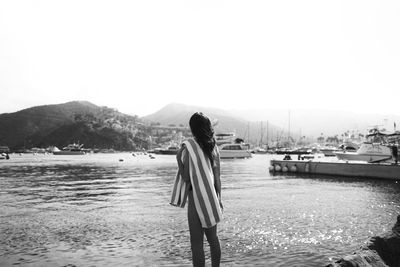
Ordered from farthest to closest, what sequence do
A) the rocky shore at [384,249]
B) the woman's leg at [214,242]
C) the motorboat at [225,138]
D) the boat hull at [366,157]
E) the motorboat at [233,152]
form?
the motorboat at [225,138] < the motorboat at [233,152] < the boat hull at [366,157] < the rocky shore at [384,249] < the woman's leg at [214,242]

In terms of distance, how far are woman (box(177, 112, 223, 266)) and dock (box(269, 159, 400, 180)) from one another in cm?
3590

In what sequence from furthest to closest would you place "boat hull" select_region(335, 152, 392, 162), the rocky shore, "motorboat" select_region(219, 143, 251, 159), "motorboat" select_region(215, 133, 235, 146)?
"motorboat" select_region(215, 133, 235, 146)
"motorboat" select_region(219, 143, 251, 159)
"boat hull" select_region(335, 152, 392, 162)
the rocky shore

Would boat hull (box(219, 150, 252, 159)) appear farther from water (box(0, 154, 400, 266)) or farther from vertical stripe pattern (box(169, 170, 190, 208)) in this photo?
vertical stripe pattern (box(169, 170, 190, 208))

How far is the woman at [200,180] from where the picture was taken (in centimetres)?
521

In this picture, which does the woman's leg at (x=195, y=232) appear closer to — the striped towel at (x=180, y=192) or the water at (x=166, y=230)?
the striped towel at (x=180, y=192)

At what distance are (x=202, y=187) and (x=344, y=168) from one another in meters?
38.8

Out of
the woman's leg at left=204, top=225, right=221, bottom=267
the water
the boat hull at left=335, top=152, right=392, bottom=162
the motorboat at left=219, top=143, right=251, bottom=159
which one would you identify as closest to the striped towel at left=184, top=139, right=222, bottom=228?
the woman's leg at left=204, top=225, right=221, bottom=267

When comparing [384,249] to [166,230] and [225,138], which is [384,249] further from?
[225,138]

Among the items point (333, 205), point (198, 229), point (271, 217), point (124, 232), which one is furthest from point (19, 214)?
point (333, 205)

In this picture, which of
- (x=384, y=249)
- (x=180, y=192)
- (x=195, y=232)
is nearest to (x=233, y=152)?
(x=384, y=249)

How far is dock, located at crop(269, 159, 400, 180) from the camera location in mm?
36062

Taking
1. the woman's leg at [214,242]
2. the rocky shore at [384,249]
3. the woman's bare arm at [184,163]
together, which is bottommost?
the rocky shore at [384,249]

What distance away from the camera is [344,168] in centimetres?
4012

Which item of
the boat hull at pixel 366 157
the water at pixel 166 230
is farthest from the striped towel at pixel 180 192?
the boat hull at pixel 366 157
